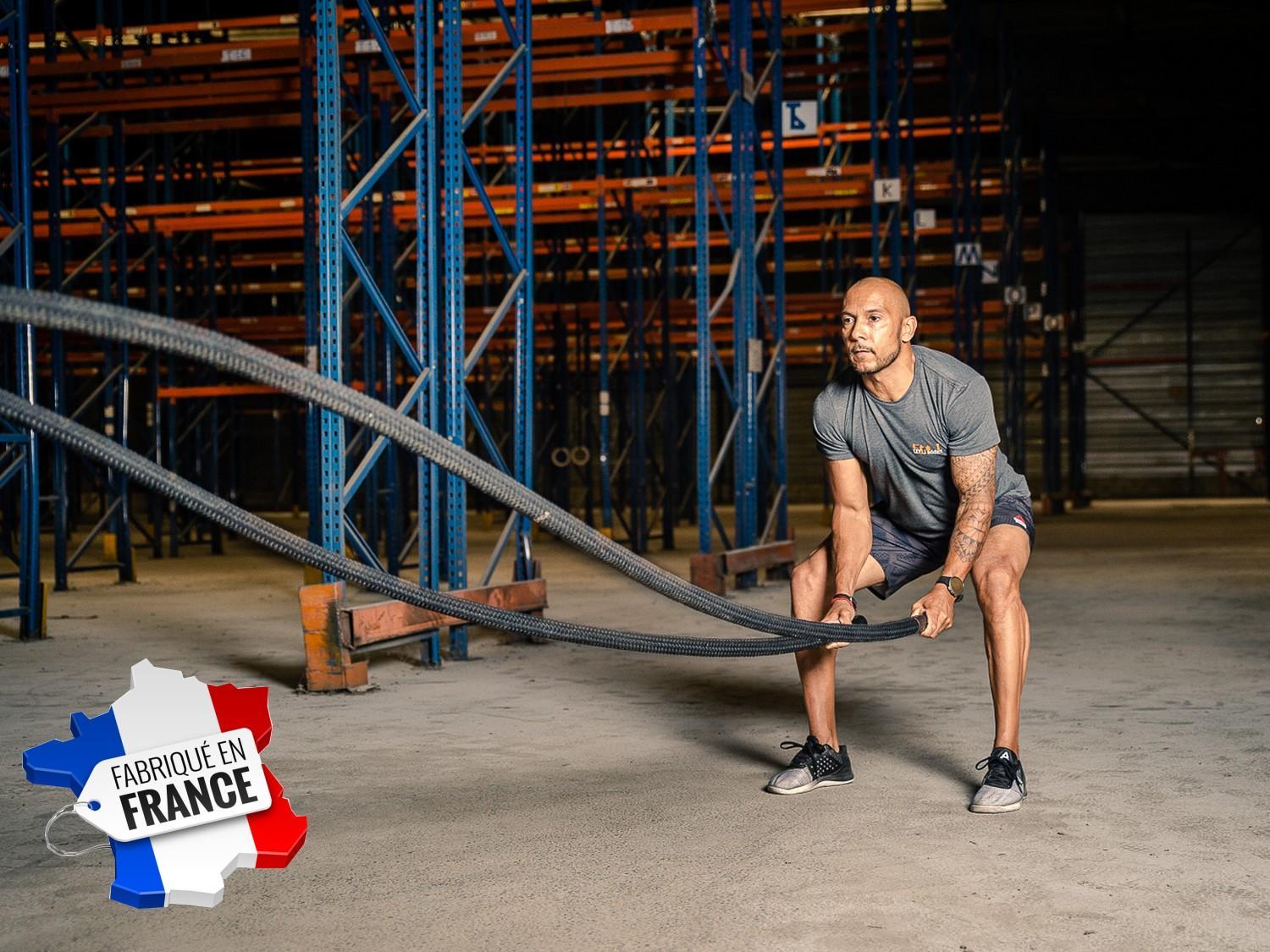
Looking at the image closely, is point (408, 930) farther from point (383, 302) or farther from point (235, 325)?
point (235, 325)

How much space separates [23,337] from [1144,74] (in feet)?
64.6

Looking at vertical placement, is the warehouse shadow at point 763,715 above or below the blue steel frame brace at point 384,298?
below

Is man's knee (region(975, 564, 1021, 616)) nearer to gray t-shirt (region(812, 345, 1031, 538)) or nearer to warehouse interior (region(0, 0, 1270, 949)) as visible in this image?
gray t-shirt (region(812, 345, 1031, 538))

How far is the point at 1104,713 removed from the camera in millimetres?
5297

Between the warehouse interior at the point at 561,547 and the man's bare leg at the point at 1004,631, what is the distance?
0.86ft

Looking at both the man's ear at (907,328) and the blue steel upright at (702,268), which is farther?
the blue steel upright at (702,268)

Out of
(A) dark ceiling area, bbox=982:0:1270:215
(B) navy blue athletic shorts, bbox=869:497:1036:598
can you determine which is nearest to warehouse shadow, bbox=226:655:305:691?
(B) navy blue athletic shorts, bbox=869:497:1036:598

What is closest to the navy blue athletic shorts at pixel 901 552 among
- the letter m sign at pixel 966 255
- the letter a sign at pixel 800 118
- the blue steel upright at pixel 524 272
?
the blue steel upright at pixel 524 272

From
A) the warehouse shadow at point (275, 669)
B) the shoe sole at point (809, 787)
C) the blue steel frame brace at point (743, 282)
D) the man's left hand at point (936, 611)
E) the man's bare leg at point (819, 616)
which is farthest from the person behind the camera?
the blue steel frame brace at point (743, 282)

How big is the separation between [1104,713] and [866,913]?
2.67m

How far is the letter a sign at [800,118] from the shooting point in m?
11.9

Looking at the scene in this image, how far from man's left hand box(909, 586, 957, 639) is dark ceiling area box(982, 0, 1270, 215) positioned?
60.9 feet

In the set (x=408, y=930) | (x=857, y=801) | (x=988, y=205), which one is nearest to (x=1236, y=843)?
(x=857, y=801)

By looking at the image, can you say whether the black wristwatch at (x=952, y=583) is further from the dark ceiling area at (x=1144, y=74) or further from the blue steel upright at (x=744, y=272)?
the dark ceiling area at (x=1144, y=74)
